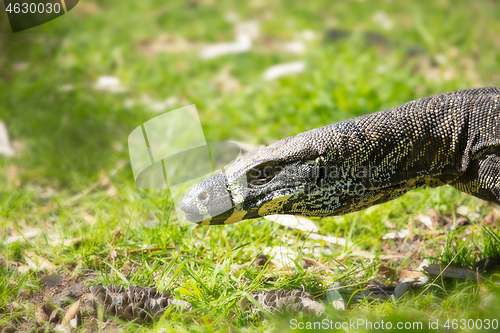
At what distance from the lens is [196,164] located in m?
5.00

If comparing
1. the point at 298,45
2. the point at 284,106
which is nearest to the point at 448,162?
the point at 284,106

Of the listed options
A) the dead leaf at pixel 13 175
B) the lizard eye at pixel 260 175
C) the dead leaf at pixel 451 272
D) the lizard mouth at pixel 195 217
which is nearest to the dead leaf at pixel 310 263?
the dead leaf at pixel 451 272

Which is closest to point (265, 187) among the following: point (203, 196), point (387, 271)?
point (203, 196)

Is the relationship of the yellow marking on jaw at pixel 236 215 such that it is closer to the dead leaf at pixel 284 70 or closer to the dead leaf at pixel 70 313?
the dead leaf at pixel 70 313

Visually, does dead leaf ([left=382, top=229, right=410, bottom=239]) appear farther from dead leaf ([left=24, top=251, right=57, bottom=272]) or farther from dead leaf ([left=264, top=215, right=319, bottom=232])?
→ dead leaf ([left=24, top=251, right=57, bottom=272])

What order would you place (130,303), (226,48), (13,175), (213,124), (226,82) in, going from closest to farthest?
(130,303)
(13,175)
(213,124)
(226,82)
(226,48)

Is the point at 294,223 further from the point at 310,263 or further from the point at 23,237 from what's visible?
the point at 23,237

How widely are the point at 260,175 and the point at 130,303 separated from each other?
4.10 ft

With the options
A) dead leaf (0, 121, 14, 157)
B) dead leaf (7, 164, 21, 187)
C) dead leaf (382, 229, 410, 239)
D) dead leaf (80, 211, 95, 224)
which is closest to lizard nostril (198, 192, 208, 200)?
dead leaf (80, 211, 95, 224)

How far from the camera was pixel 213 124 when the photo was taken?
20.6ft

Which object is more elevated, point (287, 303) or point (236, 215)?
point (236, 215)

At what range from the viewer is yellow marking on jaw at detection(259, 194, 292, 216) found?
314 centimetres

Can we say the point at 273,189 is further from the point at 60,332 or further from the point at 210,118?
the point at 210,118

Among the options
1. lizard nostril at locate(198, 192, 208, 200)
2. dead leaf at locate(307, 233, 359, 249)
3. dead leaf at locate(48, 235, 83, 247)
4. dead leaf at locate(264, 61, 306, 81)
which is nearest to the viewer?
lizard nostril at locate(198, 192, 208, 200)
